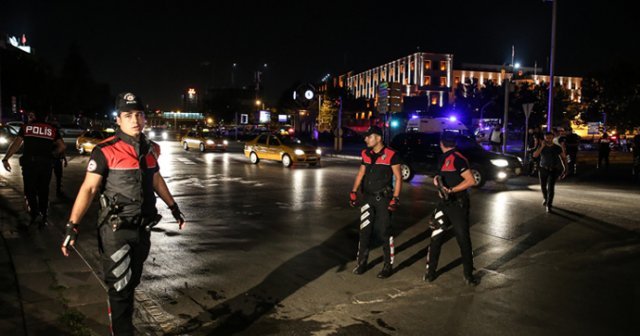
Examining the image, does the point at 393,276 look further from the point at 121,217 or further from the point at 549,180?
the point at 549,180

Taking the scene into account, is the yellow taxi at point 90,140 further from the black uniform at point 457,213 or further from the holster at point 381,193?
the black uniform at point 457,213

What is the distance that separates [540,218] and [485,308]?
6.01 meters

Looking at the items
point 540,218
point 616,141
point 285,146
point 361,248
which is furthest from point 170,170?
point 616,141

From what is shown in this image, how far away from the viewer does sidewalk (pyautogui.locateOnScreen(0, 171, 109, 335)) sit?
4.65m

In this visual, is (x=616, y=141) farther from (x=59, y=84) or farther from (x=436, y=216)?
(x=59, y=84)

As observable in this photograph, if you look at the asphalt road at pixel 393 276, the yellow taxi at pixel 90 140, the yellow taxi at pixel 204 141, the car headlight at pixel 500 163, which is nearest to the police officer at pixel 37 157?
the asphalt road at pixel 393 276

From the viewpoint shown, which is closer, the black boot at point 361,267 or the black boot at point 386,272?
the black boot at point 386,272

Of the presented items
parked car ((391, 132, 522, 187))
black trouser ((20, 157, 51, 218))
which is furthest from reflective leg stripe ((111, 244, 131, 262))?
parked car ((391, 132, 522, 187))

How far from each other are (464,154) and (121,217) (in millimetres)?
14172

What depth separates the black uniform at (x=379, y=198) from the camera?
21.0 feet

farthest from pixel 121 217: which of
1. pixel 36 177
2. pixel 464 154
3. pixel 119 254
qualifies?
pixel 464 154

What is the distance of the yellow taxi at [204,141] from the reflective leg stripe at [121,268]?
31244 millimetres

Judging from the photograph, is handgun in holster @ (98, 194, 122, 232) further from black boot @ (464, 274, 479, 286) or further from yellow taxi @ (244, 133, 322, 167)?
yellow taxi @ (244, 133, 322, 167)

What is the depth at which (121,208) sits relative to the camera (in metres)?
3.94
